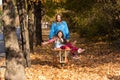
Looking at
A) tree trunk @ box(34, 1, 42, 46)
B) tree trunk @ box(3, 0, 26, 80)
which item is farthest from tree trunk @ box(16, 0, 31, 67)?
tree trunk @ box(34, 1, 42, 46)

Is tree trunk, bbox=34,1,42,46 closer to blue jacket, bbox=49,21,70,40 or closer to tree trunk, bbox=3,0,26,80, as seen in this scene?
blue jacket, bbox=49,21,70,40

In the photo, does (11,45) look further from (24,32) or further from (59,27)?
(24,32)

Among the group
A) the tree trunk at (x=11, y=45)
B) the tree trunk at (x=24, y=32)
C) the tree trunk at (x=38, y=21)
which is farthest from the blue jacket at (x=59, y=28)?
the tree trunk at (x=38, y=21)

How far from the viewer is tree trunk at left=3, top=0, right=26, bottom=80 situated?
9484mm

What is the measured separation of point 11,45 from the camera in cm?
948

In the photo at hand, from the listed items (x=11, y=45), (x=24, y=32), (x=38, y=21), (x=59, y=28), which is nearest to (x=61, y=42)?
(x=59, y=28)

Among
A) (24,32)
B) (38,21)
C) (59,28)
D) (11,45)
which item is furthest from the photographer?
(38,21)

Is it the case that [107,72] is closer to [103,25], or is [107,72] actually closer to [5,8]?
[5,8]

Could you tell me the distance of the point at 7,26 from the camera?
375 inches

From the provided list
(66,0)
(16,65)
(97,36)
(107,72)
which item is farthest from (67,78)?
(97,36)

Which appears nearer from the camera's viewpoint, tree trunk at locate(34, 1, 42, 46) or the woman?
the woman

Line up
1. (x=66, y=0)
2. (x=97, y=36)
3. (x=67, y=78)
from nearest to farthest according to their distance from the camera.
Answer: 1. (x=67, y=78)
2. (x=66, y=0)
3. (x=97, y=36)

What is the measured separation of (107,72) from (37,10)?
1571 centimetres

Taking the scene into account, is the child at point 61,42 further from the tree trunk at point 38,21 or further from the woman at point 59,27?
the tree trunk at point 38,21
